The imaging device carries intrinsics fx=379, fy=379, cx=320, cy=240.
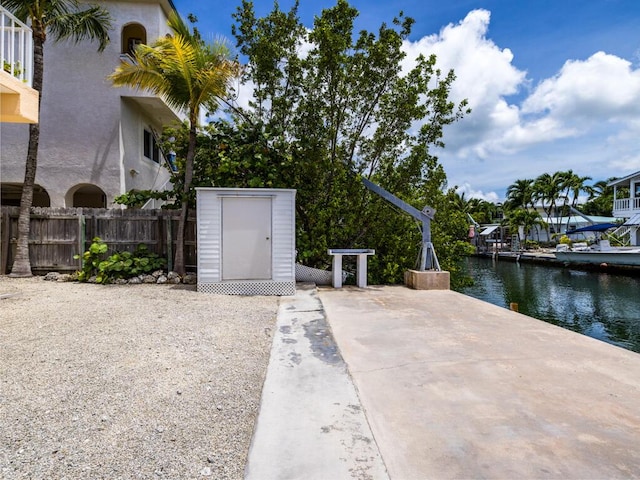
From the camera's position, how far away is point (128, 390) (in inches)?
115

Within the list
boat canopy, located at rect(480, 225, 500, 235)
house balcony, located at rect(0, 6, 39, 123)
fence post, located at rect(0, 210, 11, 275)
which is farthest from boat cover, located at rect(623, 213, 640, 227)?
fence post, located at rect(0, 210, 11, 275)

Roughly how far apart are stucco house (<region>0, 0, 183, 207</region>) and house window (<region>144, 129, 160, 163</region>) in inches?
59.8

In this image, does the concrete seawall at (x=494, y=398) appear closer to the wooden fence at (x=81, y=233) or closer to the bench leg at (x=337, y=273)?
the bench leg at (x=337, y=273)

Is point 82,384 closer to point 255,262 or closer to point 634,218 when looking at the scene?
point 255,262

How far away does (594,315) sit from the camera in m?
13.1

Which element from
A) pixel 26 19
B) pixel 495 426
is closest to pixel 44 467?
pixel 495 426

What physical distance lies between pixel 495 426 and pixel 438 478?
0.74m

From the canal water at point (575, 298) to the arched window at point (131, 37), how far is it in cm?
1372

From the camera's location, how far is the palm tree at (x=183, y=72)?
7.88m

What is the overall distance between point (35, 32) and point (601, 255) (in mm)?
29400

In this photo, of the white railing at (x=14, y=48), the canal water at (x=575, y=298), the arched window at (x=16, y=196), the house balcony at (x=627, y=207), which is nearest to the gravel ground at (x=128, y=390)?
the white railing at (x=14, y=48)

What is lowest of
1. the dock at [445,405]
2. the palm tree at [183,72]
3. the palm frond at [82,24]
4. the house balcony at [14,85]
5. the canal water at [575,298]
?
the canal water at [575,298]

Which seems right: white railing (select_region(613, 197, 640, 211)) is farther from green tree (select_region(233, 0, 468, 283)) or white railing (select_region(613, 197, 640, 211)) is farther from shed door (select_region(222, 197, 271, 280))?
shed door (select_region(222, 197, 271, 280))

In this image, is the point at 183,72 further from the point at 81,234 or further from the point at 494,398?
the point at 494,398
